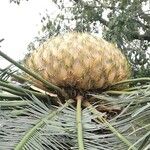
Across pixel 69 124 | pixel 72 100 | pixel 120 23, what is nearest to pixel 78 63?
pixel 72 100

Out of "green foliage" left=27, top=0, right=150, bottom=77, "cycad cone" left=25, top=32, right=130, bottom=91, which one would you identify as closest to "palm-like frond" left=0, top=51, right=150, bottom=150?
"cycad cone" left=25, top=32, right=130, bottom=91

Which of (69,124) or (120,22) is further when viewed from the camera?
(120,22)

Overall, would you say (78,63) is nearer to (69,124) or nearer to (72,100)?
(72,100)

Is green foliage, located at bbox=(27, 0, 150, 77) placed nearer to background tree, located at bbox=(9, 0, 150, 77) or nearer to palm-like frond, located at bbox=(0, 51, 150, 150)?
background tree, located at bbox=(9, 0, 150, 77)

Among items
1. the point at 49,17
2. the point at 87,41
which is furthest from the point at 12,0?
the point at 87,41

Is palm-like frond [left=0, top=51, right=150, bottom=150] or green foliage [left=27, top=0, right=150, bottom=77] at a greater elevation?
green foliage [left=27, top=0, right=150, bottom=77]

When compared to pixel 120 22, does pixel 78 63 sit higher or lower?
lower

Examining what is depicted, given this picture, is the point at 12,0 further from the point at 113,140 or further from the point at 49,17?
the point at 113,140
